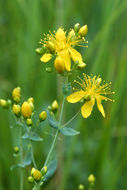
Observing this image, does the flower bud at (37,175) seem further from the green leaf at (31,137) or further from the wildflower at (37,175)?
the green leaf at (31,137)

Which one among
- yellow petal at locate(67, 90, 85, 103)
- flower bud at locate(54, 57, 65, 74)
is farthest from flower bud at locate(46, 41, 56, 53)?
yellow petal at locate(67, 90, 85, 103)

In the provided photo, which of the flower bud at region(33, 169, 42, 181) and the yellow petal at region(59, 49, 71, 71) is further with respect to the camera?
the yellow petal at region(59, 49, 71, 71)

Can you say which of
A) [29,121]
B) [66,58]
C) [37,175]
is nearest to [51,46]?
[66,58]

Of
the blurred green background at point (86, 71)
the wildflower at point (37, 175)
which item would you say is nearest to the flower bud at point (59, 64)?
the wildflower at point (37, 175)

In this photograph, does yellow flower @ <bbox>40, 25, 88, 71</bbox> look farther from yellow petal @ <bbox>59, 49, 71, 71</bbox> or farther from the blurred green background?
the blurred green background

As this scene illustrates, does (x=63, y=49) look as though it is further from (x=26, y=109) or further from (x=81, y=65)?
(x=26, y=109)

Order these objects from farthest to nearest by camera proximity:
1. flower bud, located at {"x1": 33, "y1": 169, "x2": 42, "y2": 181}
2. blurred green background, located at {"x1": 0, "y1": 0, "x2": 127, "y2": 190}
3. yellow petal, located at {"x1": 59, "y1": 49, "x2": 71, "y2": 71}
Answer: blurred green background, located at {"x1": 0, "y1": 0, "x2": 127, "y2": 190} < yellow petal, located at {"x1": 59, "y1": 49, "x2": 71, "y2": 71} < flower bud, located at {"x1": 33, "y1": 169, "x2": 42, "y2": 181}

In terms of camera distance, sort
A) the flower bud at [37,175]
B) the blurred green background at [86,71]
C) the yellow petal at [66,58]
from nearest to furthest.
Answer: the flower bud at [37,175] < the yellow petal at [66,58] < the blurred green background at [86,71]

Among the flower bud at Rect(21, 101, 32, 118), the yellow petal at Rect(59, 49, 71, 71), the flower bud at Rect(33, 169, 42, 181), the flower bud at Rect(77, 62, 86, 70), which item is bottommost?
the flower bud at Rect(33, 169, 42, 181)

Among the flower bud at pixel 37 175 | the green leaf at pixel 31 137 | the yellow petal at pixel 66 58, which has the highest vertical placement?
the yellow petal at pixel 66 58
